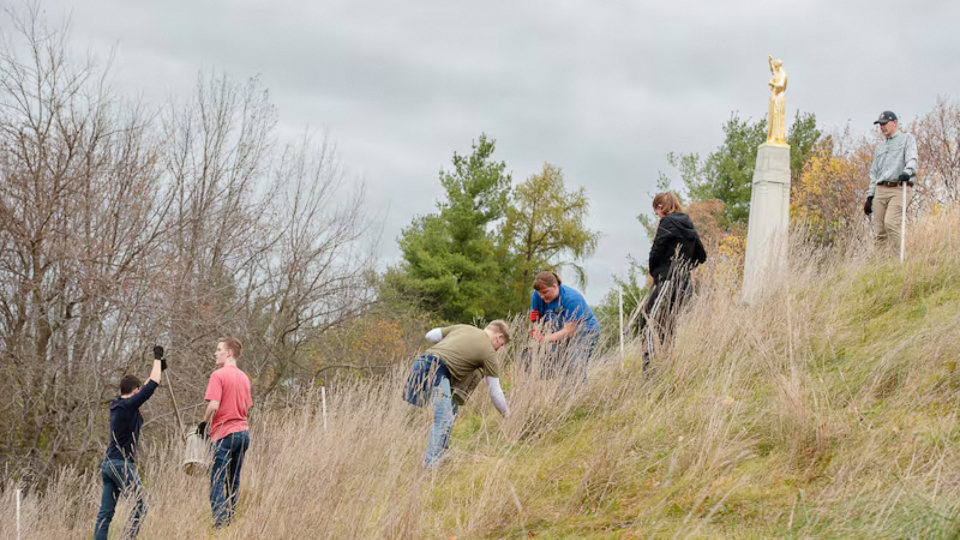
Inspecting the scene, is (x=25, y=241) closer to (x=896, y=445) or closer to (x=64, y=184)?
(x=64, y=184)

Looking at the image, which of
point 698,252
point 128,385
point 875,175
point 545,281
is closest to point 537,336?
point 545,281

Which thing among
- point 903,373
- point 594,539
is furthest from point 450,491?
point 903,373

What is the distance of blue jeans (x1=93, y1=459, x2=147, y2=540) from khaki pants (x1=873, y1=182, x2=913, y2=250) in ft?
23.5

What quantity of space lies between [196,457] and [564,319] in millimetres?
2948

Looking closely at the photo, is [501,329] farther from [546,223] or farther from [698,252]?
[546,223]

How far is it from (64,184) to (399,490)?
9952 mm

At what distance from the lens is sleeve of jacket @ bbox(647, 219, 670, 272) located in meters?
6.24

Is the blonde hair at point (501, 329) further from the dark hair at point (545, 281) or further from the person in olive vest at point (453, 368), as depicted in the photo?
the dark hair at point (545, 281)

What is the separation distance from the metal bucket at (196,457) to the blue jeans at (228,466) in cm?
8

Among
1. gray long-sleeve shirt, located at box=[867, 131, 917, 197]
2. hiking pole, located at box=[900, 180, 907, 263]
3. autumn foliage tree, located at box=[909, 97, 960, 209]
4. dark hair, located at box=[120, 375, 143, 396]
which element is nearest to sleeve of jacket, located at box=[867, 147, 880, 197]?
gray long-sleeve shirt, located at box=[867, 131, 917, 197]

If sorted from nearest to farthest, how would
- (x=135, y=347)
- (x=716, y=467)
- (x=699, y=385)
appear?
(x=716, y=467)
(x=699, y=385)
(x=135, y=347)

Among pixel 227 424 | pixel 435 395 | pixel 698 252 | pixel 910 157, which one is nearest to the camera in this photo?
pixel 435 395

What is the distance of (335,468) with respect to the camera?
4641 millimetres

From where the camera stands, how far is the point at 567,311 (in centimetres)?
647
